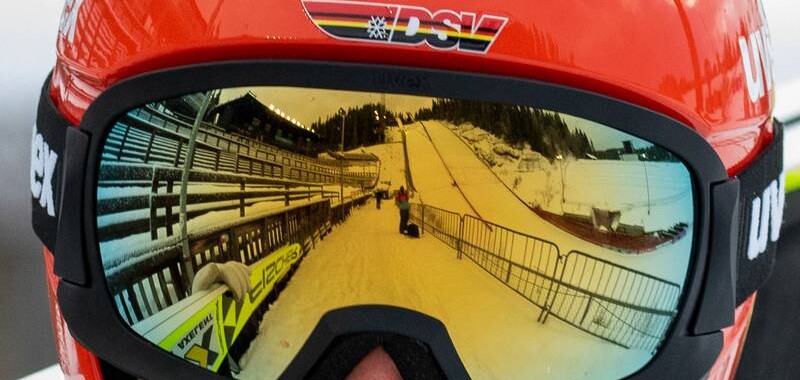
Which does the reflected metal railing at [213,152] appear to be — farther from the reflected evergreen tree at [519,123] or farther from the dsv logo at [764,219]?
the dsv logo at [764,219]

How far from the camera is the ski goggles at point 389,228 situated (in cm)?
61

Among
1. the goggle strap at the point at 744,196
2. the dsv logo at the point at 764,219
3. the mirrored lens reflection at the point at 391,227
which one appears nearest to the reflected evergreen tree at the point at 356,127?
the mirrored lens reflection at the point at 391,227

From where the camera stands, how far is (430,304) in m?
0.65

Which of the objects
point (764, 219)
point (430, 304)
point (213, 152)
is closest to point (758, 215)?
point (764, 219)

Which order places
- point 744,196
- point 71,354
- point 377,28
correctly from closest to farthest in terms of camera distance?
point 377,28 < point 744,196 < point 71,354

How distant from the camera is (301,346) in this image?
679 mm

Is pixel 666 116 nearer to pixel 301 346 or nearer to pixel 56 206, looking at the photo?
pixel 301 346

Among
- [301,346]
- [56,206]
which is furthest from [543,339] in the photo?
[56,206]

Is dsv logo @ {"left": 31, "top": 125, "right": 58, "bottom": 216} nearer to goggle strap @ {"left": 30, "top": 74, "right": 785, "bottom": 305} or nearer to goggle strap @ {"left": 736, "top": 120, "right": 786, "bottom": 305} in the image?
goggle strap @ {"left": 30, "top": 74, "right": 785, "bottom": 305}

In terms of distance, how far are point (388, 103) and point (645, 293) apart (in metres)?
0.26

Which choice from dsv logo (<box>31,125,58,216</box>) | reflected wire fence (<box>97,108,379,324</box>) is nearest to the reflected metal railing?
reflected wire fence (<box>97,108,379,324</box>)

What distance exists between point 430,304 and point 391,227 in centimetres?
7

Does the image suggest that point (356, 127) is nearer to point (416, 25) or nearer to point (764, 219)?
point (416, 25)

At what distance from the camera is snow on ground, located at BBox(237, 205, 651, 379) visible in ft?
2.11
